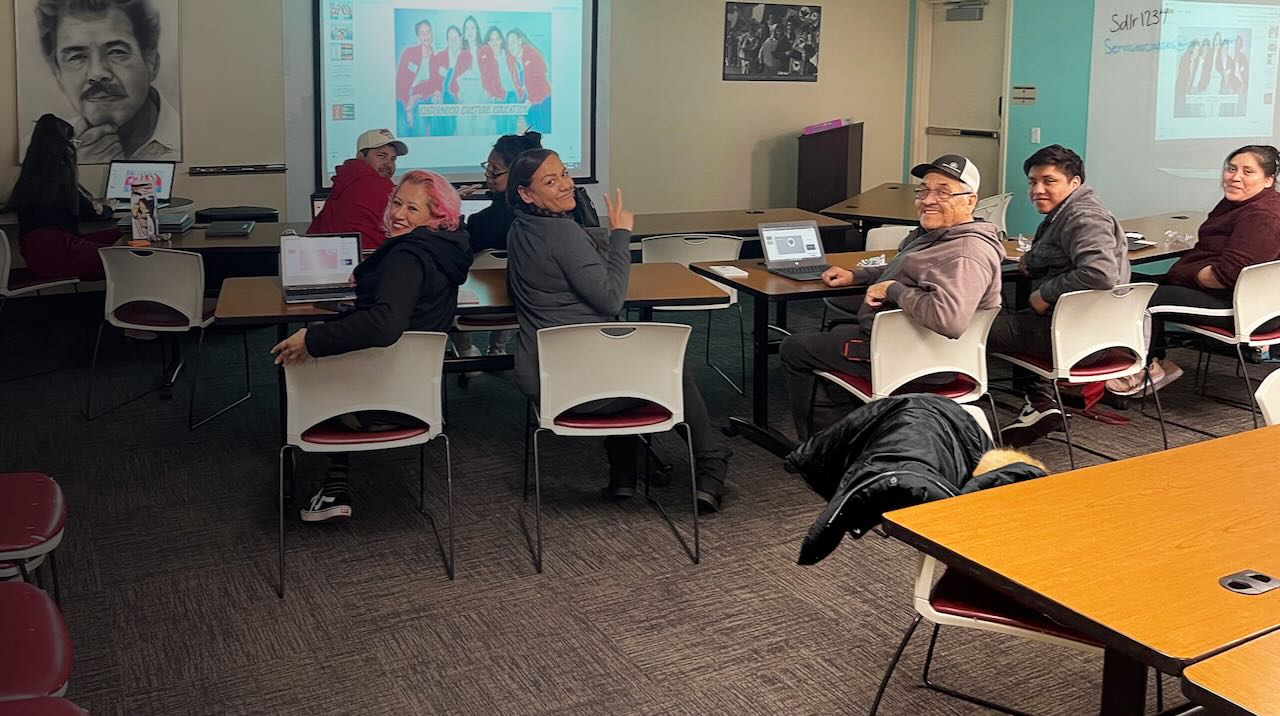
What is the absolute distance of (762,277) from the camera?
488cm

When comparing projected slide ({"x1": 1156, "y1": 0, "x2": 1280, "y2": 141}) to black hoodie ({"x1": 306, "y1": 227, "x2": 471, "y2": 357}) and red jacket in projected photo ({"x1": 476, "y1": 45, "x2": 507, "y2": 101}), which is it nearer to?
red jacket in projected photo ({"x1": 476, "y1": 45, "x2": 507, "y2": 101})

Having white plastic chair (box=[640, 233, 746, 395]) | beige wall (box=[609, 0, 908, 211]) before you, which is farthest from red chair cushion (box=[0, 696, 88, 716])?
→ beige wall (box=[609, 0, 908, 211])

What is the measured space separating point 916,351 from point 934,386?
24cm

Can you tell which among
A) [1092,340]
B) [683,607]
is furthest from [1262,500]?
[1092,340]

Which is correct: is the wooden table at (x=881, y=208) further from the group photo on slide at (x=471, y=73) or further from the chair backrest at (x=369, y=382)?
the chair backrest at (x=369, y=382)

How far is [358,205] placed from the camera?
206 inches

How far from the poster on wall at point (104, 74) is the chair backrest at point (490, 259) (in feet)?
10.4

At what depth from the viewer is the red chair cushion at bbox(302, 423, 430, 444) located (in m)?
3.61

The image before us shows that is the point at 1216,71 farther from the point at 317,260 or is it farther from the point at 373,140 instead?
the point at 317,260

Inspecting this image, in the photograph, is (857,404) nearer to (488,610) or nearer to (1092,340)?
(1092,340)

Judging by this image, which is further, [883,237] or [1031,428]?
[883,237]

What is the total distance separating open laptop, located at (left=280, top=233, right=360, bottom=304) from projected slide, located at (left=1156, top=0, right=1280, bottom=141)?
537cm

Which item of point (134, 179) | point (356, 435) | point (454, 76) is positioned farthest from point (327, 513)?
point (454, 76)

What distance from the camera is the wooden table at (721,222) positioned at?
6.54m
